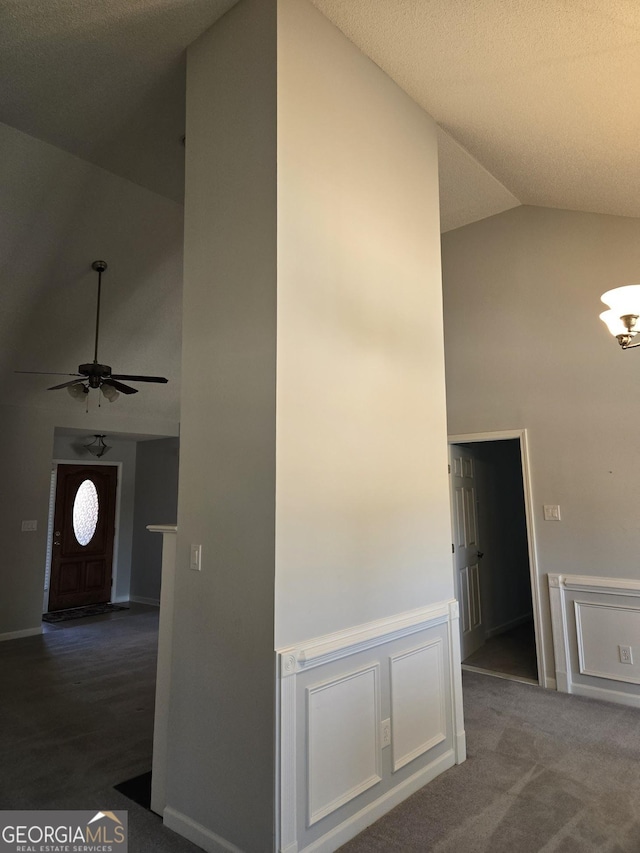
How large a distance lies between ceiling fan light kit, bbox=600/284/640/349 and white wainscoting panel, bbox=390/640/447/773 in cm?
181

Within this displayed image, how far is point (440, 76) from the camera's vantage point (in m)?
2.86

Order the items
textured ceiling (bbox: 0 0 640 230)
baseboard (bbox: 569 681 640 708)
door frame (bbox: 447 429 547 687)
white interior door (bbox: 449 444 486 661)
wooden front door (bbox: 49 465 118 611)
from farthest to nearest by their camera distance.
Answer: wooden front door (bbox: 49 465 118 611) → white interior door (bbox: 449 444 486 661) → door frame (bbox: 447 429 547 687) → baseboard (bbox: 569 681 640 708) → textured ceiling (bbox: 0 0 640 230)

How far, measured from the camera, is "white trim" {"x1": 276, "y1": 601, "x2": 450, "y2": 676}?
6.82ft

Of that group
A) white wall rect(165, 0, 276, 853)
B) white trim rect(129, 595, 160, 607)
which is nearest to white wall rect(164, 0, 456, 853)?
white wall rect(165, 0, 276, 853)

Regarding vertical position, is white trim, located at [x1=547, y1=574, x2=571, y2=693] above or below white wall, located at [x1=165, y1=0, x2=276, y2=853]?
below

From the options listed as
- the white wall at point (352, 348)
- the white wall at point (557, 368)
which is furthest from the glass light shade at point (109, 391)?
the white wall at point (557, 368)

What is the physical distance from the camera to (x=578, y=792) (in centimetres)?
261

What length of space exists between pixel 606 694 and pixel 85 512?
6996 millimetres

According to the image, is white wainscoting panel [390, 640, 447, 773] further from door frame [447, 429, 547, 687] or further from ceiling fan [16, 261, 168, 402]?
ceiling fan [16, 261, 168, 402]

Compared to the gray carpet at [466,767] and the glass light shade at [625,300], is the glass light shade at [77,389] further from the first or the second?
the glass light shade at [625,300]

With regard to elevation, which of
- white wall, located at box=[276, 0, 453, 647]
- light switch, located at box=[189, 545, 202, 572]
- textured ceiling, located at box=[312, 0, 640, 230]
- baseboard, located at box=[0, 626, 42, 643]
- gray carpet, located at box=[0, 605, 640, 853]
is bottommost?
gray carpet, located at box=[0, 605, 640, 853]

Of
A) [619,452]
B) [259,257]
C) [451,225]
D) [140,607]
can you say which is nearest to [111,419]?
[140,607]

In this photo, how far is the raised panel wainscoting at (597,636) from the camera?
12.4ft

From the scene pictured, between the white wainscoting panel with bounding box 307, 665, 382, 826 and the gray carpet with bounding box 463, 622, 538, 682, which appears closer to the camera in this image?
the white wainscoting panel with bounding box 307, 665, 382, 826
